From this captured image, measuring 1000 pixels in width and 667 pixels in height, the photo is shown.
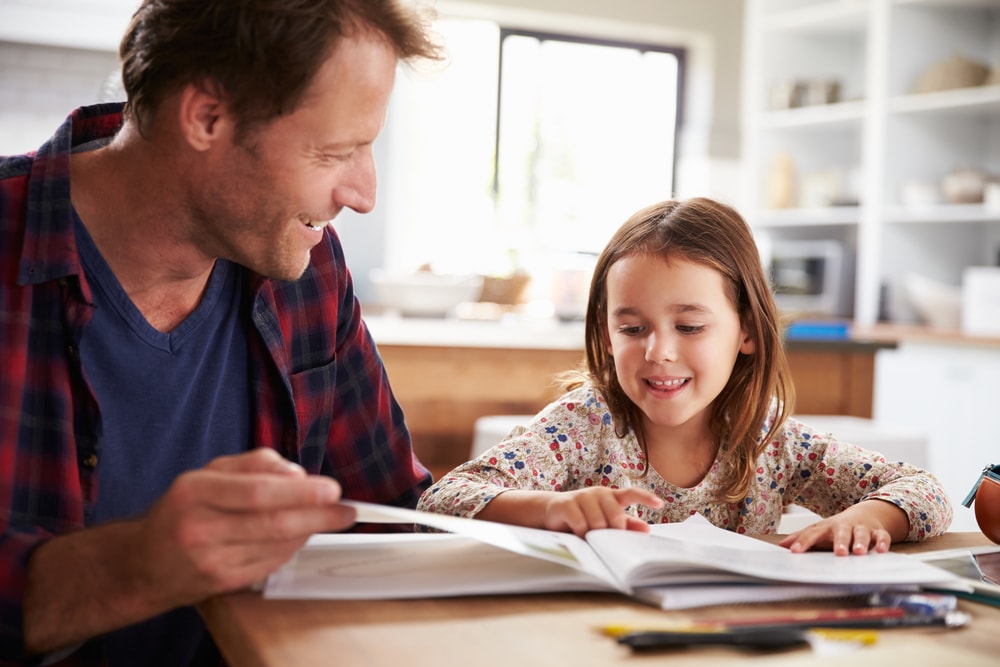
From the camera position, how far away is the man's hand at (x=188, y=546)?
28.5 inches

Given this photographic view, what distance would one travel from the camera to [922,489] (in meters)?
1.17

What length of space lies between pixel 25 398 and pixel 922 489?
37.9 inches

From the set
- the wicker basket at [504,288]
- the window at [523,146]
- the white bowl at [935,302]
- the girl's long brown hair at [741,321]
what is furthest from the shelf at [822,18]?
the girl's long brown hair at [741,321]

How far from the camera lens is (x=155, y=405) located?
1200 mm

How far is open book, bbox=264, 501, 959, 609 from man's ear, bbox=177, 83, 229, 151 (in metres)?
0.52

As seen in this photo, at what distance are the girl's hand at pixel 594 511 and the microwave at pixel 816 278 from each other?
4364 millimetres

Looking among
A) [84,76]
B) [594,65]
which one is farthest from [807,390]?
[84,76]

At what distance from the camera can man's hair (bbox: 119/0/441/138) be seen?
45.3 inches

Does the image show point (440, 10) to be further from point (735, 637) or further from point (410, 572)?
point (735, 637)

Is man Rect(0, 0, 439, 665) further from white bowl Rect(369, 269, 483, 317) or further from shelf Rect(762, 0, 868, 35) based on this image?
shelf Rect(762, 0, 868, 35)

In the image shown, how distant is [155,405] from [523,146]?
185 inches

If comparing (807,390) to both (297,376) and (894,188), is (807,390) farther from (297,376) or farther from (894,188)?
(894,188)

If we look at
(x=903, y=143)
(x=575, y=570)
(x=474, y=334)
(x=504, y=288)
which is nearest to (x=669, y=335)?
(x=575, y=570)

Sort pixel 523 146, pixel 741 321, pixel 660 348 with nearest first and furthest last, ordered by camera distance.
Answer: pixel 660 348 → pixel 741 321 → pixel 523 146
